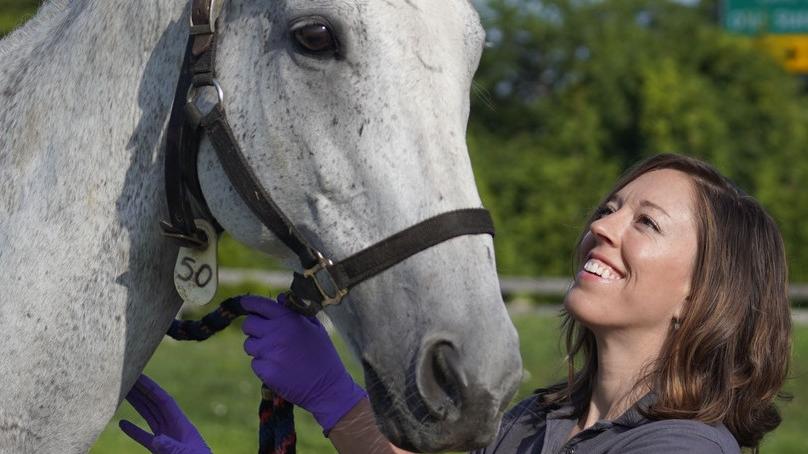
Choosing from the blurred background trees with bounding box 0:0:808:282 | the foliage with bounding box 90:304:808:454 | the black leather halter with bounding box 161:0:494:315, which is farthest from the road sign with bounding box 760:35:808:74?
the black leather halter with bounding box 161:0:494:315

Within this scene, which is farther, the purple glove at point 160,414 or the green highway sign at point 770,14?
the green highway sign at point 770,14

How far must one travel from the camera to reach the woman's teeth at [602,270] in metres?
2.50

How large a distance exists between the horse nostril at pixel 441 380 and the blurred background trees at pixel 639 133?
12.8 metres

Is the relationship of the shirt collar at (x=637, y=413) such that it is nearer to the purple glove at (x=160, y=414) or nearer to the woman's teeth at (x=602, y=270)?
the woman's teeth at (x=602, y=270)

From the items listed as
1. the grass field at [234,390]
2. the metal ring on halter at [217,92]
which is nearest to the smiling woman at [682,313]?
the metal ring on halter at [217,92]

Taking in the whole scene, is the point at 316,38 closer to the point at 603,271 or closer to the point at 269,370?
the point at 269,370

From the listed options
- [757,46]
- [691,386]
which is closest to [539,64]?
[757,46]

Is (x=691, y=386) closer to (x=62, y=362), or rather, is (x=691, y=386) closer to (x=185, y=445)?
(x=185, y=445)

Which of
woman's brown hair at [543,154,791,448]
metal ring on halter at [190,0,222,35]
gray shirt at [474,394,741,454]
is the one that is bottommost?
gray shirt at [474,394,741,454]

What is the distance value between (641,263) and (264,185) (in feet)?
2.85

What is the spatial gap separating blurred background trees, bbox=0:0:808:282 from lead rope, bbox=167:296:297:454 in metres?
12.4

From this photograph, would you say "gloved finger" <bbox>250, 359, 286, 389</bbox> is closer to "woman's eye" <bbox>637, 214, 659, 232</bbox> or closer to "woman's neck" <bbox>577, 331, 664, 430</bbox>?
"woman's neck" <bbox>577, 331, 664, 430</bbox>

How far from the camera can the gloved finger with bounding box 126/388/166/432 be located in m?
2.42

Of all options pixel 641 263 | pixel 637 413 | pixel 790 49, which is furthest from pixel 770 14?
pixel 637 413
